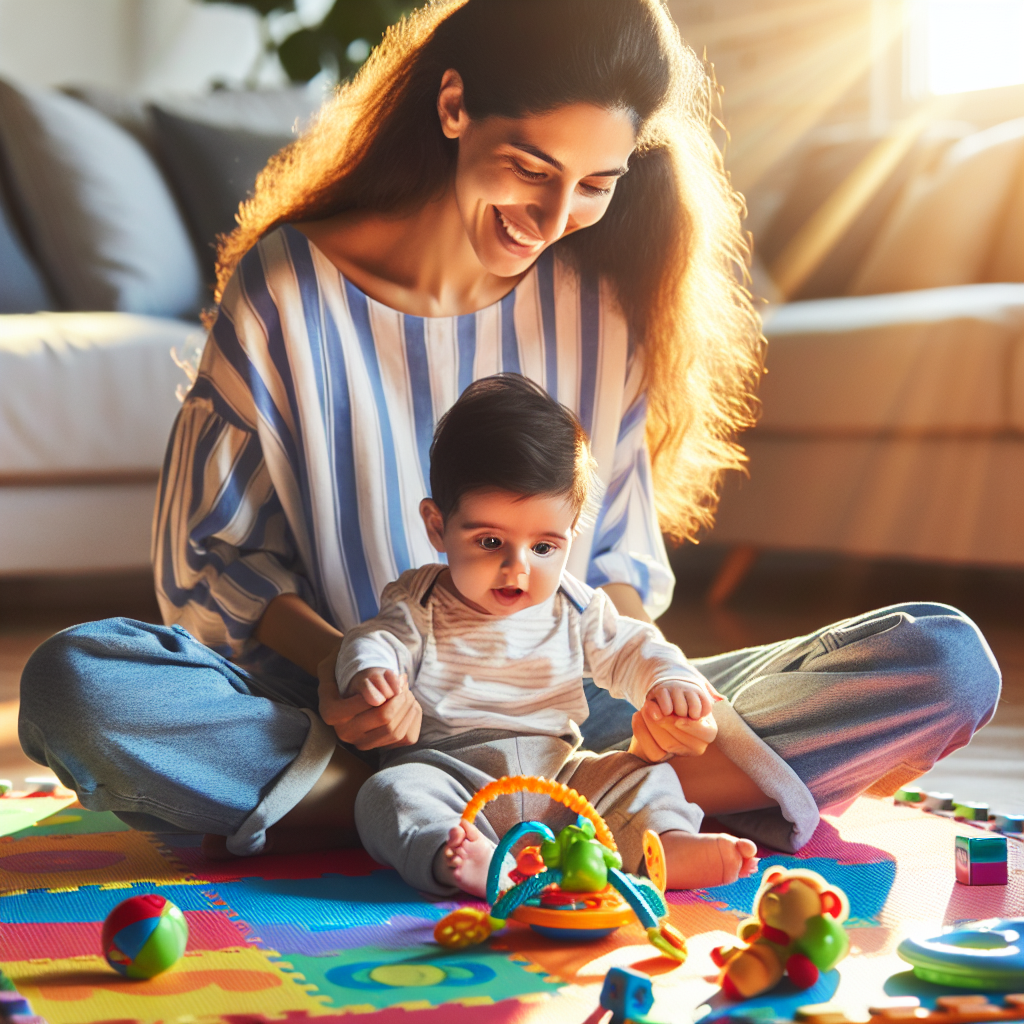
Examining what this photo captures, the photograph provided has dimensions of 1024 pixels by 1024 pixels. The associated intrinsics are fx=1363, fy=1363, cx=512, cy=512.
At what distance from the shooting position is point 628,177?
1228 mm

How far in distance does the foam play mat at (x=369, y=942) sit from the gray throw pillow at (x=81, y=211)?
149 centimetres

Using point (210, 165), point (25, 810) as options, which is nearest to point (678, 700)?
point (25, 810)

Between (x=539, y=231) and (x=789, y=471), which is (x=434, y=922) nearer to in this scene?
(x=539, y=231)

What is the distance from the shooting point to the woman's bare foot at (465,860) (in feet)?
2.91

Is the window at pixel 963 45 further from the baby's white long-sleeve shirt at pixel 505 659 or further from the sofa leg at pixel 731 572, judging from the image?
the baby's white long-sleeve shirt at pixel 505 659

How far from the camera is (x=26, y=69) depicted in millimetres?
3465

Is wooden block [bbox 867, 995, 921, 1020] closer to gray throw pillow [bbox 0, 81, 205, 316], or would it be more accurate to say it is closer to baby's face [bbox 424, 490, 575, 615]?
baby's face [bbox 424, 490, 575, 615]

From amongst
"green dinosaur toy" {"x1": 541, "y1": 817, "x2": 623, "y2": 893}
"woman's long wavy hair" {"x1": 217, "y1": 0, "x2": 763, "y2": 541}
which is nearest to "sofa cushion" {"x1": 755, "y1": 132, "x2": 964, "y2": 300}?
"woman's long wavy hair" {"x1": 217, "y1": 0, "x2": 763, "y2": 541}

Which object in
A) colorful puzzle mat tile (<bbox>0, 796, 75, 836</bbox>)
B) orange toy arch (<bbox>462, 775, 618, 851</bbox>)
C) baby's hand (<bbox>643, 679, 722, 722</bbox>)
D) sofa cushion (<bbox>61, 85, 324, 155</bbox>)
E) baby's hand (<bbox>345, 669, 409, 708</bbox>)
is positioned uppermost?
sofa cushion (<bbox>61, 85, 324, 155</bbox>)

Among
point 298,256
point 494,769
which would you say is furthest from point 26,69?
point 494,769

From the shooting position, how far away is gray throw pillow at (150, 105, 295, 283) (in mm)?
2510

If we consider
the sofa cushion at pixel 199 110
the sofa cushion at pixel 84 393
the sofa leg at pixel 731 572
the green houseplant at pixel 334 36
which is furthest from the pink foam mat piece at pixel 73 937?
the green houseplant at pixel 334 36

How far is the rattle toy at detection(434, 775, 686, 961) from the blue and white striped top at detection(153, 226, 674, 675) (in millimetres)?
344

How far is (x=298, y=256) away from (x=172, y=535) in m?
0.26
